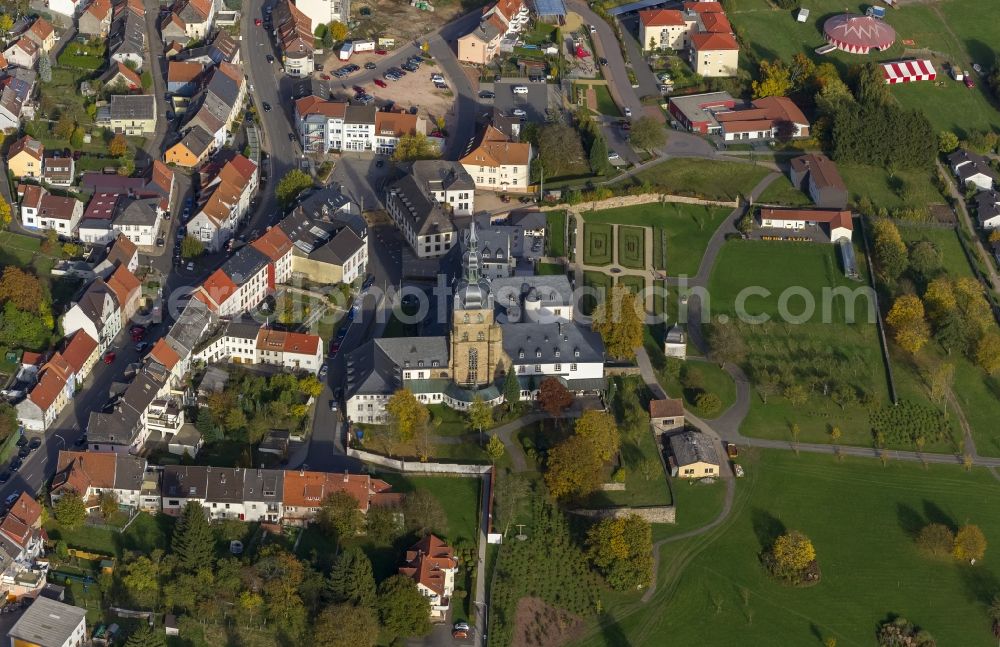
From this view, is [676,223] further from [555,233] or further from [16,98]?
[16,98]

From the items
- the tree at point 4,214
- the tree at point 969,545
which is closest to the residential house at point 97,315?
the tree at point 4,214

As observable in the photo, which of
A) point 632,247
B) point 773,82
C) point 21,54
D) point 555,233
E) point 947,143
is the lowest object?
point 632,247

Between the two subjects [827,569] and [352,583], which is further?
[827,569]

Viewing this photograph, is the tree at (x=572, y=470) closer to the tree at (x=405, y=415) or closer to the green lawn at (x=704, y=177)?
the tree at (x=405, y=415)

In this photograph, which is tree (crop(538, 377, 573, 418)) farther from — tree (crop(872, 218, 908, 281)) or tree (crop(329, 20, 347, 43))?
tree (crop(329, 20, 347, 43))

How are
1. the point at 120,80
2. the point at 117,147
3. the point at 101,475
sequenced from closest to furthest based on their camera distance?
1. the point at 101,475
2. the point at 117,147
3. the point at 120,80

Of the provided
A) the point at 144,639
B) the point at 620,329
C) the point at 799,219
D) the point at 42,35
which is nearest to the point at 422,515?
the point at 144,639

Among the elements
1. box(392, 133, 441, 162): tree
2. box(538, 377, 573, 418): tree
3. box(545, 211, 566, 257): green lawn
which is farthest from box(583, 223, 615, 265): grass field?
box(538, 377, 573, 418): tree
